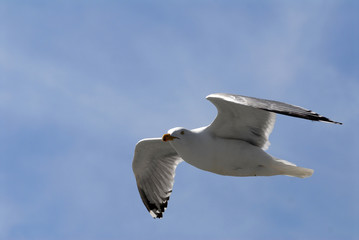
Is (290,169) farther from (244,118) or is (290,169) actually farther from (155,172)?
(155,172)

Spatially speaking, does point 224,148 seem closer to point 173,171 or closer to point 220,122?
point 220,122

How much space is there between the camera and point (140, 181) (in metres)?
11.2

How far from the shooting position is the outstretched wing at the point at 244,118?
323 inches

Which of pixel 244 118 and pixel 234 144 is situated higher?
pixel 244 118

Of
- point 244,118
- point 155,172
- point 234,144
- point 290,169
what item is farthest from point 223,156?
point 155,172

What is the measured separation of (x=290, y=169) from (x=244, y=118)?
3.77 ft

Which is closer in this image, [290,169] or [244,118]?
[244,118]

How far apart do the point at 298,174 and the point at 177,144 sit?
211 centimetres

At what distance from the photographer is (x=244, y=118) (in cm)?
900

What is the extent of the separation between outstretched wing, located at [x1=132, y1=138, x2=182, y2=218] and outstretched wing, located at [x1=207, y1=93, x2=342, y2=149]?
6.12 feet

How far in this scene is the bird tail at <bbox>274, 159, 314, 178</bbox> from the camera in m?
9.02

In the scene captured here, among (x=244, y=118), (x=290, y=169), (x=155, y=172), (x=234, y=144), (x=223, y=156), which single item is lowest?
(x=290, y=169)

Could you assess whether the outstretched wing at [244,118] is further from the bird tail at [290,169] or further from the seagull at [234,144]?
the bird tail at [290,169]

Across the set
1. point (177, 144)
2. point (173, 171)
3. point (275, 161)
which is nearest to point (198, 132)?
point (177, 144)
